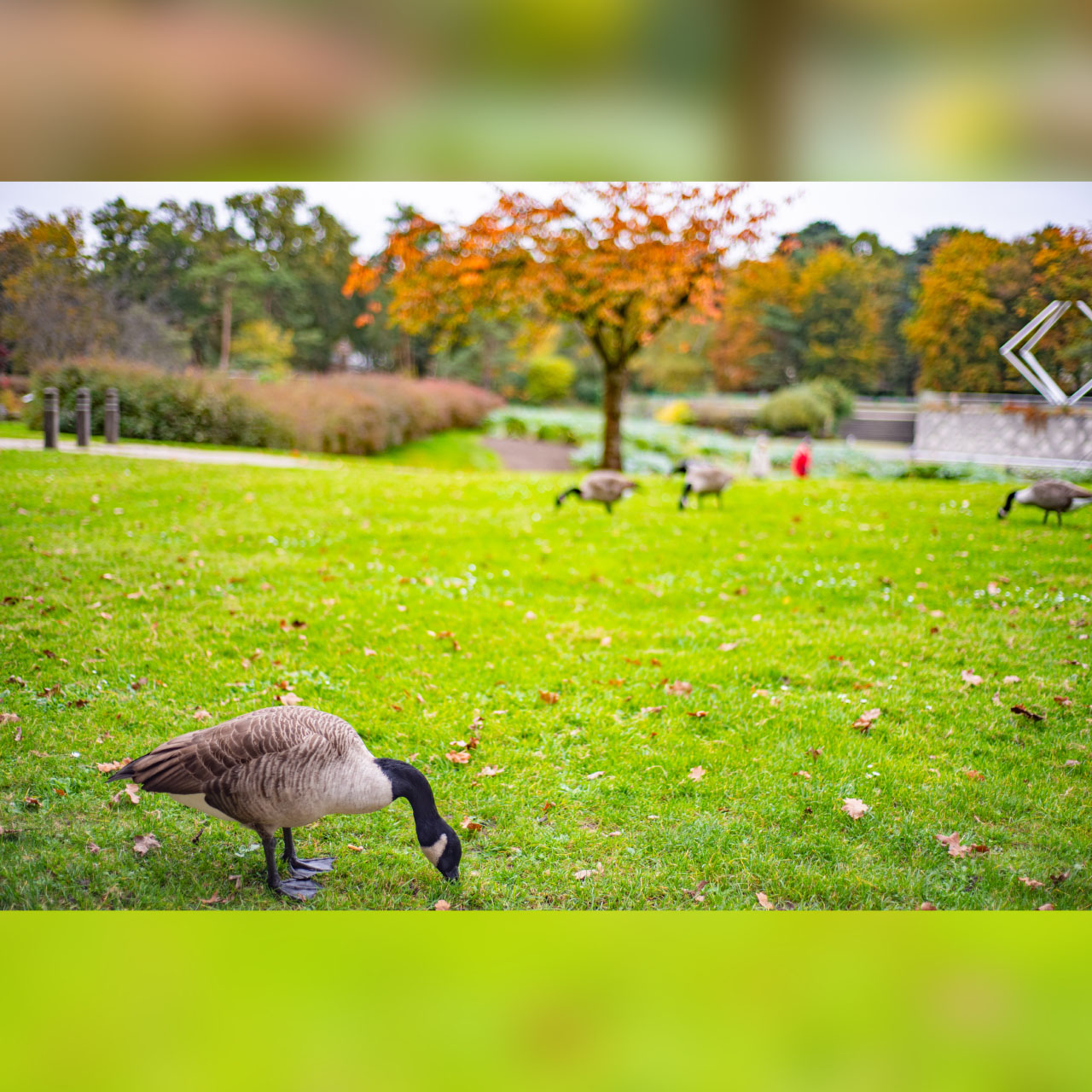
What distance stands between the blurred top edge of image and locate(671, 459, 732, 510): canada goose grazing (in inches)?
106

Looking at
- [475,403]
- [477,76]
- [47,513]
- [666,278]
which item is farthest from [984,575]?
[47,513]

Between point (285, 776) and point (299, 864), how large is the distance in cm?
45

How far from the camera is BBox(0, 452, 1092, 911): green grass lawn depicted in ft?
8.43

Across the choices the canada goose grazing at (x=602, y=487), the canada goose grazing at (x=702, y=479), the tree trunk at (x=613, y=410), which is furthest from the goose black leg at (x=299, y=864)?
the canada goose grazing at (x=702, y=479)

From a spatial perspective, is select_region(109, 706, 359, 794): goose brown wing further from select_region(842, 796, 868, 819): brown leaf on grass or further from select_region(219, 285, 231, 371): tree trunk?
select_region(219, 285, 231, 371): tree trunk

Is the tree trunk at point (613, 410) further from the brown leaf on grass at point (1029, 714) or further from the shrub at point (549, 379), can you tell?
the brown leaf on grass at point (1029, 714)

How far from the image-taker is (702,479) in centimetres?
499

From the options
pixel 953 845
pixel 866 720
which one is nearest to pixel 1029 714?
pixel 866 720

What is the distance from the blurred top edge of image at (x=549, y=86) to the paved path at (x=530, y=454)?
7.94 ft

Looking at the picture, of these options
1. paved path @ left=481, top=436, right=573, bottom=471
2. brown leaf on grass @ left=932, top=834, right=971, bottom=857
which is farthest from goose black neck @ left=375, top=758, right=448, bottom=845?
paved path @ left=481, top=436, right=573, bottom=471

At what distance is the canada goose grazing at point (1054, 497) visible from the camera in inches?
145

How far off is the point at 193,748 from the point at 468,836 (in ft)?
3.02
